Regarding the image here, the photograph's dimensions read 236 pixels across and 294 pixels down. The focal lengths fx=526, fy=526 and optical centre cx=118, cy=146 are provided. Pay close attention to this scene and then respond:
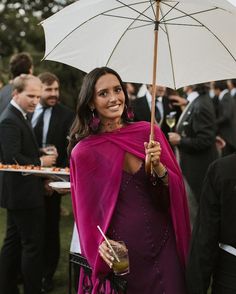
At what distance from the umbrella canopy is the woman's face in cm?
44

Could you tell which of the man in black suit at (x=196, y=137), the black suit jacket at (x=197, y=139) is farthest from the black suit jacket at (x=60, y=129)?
the black suit jacket at (x=197, y=139)

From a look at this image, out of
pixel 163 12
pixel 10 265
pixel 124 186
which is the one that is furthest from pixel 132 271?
pixel 10 265

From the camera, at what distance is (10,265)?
448 cm

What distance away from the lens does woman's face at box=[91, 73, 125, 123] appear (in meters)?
3.02

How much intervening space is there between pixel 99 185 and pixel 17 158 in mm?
1385

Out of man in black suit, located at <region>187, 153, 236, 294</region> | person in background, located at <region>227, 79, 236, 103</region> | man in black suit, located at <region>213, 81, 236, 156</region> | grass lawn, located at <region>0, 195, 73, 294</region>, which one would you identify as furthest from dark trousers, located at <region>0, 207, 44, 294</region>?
person in background, located at <region>227, 79, 236, 103</region>

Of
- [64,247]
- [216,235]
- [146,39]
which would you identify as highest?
[146,39]

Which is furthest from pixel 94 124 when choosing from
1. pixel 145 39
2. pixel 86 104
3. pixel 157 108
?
pixel 157 108

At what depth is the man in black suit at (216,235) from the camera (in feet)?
8.21

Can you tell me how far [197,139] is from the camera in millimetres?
6203

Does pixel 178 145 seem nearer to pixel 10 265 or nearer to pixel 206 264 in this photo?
pixel 10 265

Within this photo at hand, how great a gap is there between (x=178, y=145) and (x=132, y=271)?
11.6ft

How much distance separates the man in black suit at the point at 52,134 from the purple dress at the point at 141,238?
2410mm

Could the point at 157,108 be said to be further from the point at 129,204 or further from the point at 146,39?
the point at 129,204
